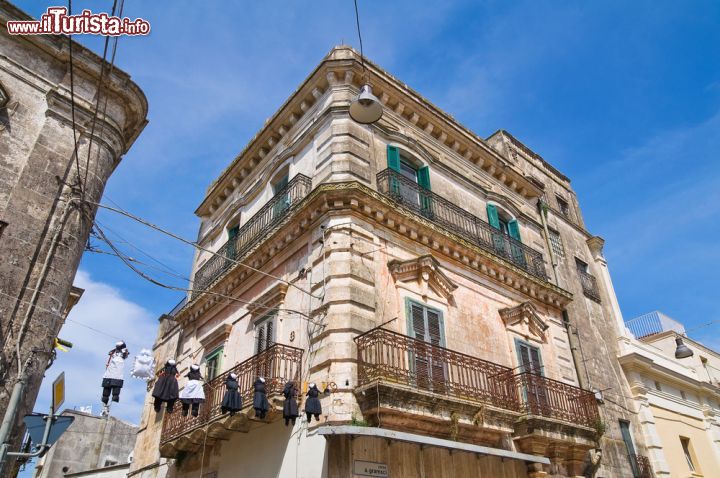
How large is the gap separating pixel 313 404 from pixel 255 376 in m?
2.03

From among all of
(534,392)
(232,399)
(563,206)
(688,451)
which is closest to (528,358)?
(534,392)

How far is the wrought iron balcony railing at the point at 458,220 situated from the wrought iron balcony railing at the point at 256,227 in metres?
2.15

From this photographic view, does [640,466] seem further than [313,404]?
Yes

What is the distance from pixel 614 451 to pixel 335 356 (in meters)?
10.1

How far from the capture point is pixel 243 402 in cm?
1042

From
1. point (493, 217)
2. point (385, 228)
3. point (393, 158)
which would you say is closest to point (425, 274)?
point (385, 228)

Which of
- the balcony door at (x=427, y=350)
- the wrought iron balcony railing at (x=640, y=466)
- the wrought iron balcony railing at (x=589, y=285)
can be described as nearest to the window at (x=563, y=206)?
the wrought iron balcony railing at (x=589, y=285)

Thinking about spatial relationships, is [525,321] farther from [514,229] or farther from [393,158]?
[393,158]

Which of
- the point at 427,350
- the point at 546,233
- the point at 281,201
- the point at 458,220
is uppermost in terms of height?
the point at 546,233

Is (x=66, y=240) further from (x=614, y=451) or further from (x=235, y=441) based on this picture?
(x=614, y=451)

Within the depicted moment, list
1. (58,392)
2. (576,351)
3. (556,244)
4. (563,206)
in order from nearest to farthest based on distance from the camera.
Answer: (58,392) → (576,351) → (556,244) → (563,206)

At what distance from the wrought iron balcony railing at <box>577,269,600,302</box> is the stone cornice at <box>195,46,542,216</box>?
12.3 feet

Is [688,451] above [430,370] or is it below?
below

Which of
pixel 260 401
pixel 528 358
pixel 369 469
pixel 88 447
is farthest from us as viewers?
pixel 88 447
